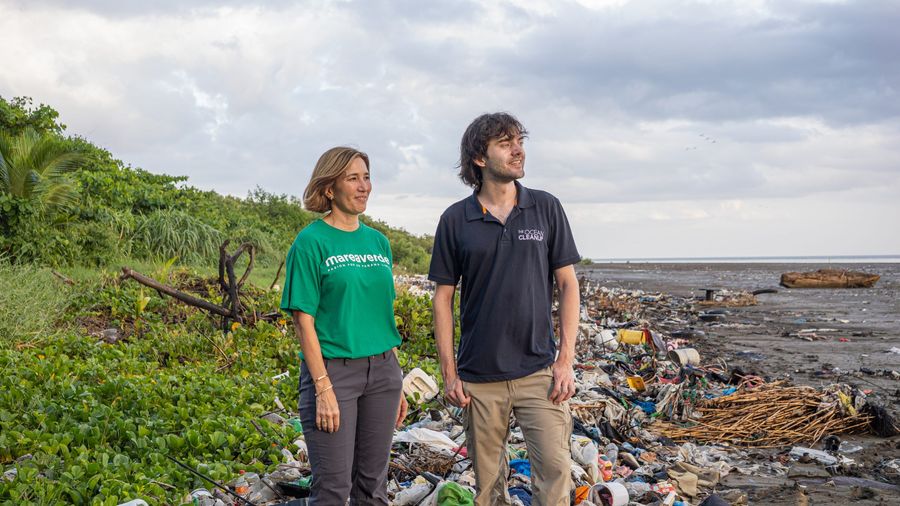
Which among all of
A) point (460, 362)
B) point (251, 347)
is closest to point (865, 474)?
point (460, 362)

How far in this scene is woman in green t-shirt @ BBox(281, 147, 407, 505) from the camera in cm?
320

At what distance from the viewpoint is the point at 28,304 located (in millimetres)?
9453

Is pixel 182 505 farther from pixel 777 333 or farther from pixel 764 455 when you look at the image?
pixel 777 333

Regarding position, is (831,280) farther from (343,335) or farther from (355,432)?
(343,335)

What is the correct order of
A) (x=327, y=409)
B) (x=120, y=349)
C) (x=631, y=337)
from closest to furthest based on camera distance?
(x=327, y=409)
(x=120, y=349)
(x=631, y=337)

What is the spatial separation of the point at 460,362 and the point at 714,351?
10.9 meters

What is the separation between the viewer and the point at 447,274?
3.71 m

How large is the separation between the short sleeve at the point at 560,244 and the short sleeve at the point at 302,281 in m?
1.16

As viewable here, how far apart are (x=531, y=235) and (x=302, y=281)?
3.65 feet

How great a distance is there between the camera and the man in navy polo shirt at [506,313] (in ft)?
11.7

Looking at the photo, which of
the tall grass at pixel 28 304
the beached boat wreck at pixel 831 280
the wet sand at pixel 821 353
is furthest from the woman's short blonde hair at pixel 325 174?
the beached boat wreck at pixel 831 280

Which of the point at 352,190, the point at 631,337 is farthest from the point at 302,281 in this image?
the point at 631,337

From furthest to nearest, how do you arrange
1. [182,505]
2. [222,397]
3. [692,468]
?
[222,397], [692,468], [182,505]

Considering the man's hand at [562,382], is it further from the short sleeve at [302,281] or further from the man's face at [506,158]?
the short sleeve at [302,281]
